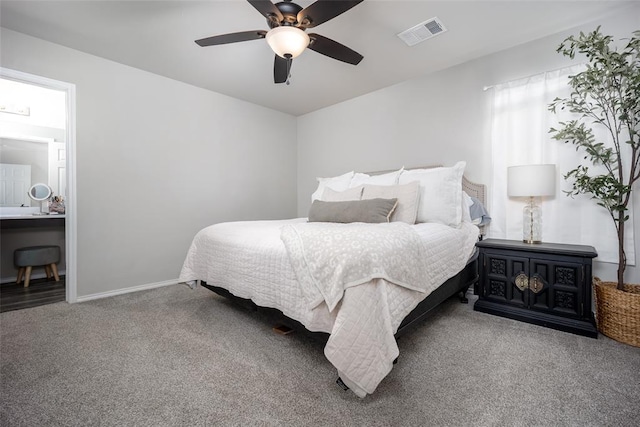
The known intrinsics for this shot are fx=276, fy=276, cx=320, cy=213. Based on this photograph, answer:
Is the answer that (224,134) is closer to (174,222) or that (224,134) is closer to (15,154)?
(174,222)

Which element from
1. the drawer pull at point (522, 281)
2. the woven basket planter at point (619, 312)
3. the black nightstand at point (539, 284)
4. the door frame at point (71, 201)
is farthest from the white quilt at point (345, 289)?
the door frame at point (71, 201)

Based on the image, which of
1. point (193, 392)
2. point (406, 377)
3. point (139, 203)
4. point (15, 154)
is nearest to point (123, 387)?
point (193, 392)

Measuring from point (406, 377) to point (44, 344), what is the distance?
7.82 ft

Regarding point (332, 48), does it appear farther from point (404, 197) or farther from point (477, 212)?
point (477, 212)

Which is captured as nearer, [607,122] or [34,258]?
[607,122]

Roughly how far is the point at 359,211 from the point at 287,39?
1.35 metres

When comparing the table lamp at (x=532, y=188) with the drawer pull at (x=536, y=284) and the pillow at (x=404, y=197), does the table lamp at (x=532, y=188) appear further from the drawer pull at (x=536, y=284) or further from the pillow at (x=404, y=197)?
the pillow at (x=404, y=197)

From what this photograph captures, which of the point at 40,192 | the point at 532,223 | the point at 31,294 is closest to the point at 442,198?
the point at 532,223

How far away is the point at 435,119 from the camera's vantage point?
10.6 ft

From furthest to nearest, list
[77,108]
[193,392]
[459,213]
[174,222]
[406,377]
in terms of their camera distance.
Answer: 1. [174,222]
2. [77,108]
3. [459,213]
4. [406,377]
5. [193,392]

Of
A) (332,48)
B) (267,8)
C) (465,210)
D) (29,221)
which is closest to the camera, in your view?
(267,8)

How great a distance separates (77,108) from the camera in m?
2.77

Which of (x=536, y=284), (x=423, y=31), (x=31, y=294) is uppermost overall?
(x=423, y=31)

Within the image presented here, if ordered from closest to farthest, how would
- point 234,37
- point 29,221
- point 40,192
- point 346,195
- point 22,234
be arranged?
1. point 234,37
2. point 346,195
3. point 29,221
4. point 22,234
5. point 40,192
